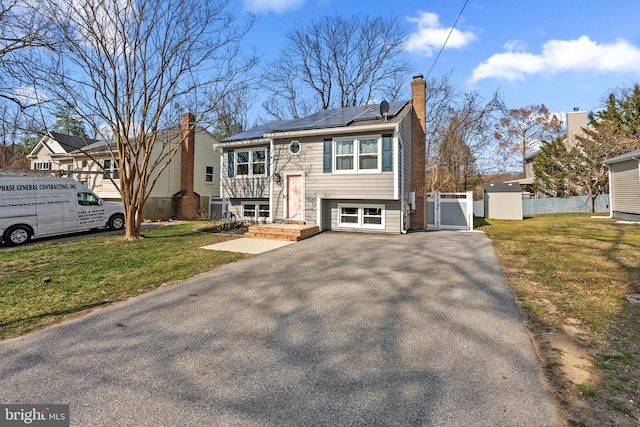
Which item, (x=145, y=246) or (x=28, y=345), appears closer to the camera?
(x=28, y=345)

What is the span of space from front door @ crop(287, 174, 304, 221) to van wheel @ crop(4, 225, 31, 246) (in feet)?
30.3

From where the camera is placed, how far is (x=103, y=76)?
9.64m

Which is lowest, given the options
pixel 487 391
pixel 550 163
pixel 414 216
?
pixel 487 391

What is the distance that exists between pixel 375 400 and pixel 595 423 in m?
1.52

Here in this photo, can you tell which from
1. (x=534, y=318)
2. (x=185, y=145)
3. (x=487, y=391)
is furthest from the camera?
(x=185, y=145)

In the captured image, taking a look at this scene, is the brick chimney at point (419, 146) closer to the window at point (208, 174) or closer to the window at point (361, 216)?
the window at point (361, 216)

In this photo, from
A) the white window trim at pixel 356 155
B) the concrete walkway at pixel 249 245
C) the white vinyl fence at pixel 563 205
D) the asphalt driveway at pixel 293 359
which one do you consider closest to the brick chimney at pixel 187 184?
the concrete walkway at pixel 249 245

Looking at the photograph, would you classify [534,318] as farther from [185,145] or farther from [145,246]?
[185,145]

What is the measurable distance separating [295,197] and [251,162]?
10.6 ft

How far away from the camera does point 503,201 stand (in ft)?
59.9

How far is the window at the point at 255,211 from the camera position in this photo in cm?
1447

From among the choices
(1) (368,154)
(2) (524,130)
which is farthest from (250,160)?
(2) (524,130)

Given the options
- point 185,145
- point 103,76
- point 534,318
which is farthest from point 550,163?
point 103,76

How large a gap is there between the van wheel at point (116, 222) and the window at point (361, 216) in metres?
10.0
